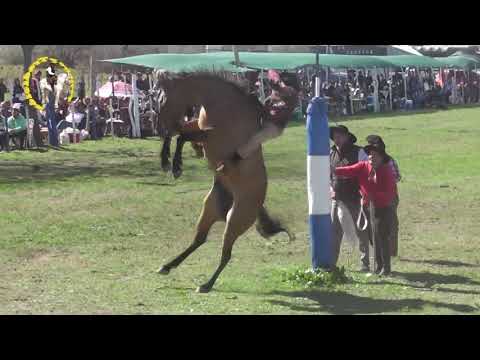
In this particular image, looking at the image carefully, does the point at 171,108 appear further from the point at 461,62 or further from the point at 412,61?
the point at 461,62

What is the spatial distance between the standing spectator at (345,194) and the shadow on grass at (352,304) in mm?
1477

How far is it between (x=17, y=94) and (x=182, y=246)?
1627 cm

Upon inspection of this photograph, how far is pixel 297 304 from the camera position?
8.59m

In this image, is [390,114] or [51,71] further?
[390,114]

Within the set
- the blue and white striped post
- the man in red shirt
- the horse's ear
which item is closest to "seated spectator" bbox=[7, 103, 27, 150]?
the man in red shirt

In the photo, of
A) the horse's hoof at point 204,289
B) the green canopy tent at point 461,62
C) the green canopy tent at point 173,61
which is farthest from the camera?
the green canopy tent at point 461,62

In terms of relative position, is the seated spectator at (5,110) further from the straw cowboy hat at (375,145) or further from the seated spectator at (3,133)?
the straw cowboy hat at (375,145)

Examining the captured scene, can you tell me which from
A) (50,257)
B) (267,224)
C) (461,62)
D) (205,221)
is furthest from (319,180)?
(461,62)

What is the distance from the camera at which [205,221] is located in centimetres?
962

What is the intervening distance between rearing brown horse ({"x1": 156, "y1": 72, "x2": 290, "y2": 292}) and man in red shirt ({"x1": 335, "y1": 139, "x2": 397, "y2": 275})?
1444mm

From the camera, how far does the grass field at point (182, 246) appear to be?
858 cm

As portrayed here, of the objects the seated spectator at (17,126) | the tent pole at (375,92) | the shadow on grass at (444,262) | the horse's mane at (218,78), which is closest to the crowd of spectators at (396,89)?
the tent pole at (375,92)

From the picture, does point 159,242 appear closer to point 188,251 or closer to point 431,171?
point 188,251

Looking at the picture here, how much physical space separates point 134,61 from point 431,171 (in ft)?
50.1
